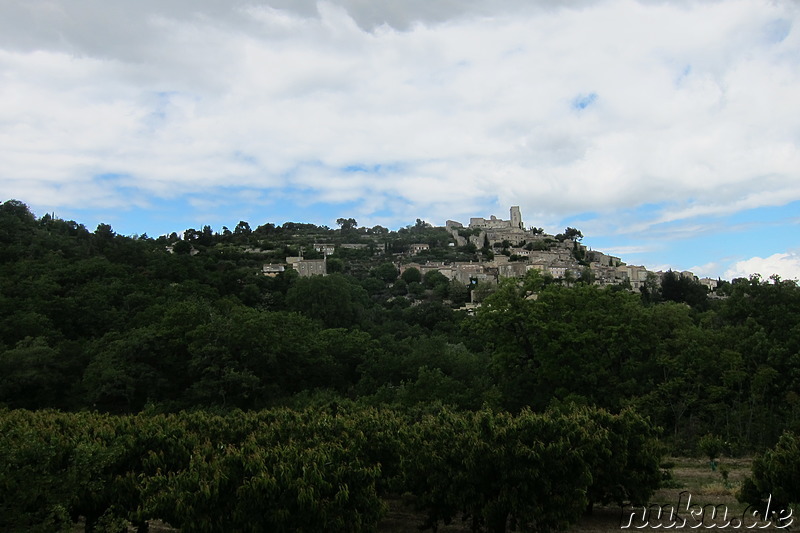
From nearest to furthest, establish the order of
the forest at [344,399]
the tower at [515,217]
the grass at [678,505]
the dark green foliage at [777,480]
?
the forest at [344,399] < the dark green foliage at [777,480] < the grass at [678,505] < the tower at [515,217]

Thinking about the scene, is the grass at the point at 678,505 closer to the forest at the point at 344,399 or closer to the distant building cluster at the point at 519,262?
the forest at the point at 344,399

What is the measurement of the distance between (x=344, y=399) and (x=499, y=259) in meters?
95.8

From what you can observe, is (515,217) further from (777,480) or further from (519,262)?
(777,480)

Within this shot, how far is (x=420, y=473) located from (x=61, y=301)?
32.9 meters

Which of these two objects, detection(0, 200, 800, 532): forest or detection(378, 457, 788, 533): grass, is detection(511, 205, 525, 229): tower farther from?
detection(378, 457, 788, 533): grass

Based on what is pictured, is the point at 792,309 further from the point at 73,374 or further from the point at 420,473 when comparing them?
the point at 73,374

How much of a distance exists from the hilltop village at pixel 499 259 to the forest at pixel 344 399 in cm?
4346

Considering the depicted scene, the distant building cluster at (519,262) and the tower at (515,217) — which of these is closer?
the distant building cluster at (519,262)

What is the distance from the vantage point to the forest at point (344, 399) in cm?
998

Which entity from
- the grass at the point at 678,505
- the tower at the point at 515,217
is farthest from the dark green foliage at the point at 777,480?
the tower at the point at 515,217

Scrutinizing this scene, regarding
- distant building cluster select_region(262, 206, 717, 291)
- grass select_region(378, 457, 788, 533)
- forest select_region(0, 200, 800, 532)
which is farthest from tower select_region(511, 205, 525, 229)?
grass select_region(378, 457, 788, 533)

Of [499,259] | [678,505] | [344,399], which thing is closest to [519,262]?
[499,259]

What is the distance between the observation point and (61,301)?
1454 inches

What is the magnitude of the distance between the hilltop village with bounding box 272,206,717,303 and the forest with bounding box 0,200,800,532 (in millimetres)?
43461
